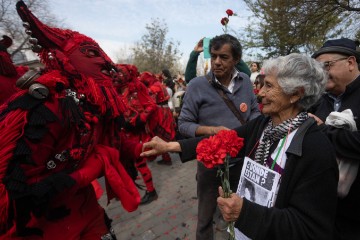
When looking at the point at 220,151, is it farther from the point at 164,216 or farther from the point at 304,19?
the point at 304,19

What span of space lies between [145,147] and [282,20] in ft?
38.9

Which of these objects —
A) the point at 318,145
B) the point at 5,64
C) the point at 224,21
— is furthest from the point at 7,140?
the point at 224,21

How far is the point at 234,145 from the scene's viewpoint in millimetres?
1505

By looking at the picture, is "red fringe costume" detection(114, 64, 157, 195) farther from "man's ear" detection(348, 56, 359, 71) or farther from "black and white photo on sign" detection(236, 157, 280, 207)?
"man's ear" detection(348, 56, 359, 71)

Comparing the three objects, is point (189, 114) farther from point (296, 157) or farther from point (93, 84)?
point (296, 157)

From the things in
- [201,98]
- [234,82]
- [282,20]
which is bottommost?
[201,98]

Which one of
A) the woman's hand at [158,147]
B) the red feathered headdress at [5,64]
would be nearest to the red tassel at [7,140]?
the woman's hand at [158,147]

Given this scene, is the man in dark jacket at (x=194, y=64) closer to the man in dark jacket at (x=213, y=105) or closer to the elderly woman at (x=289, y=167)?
the man in dark jacket at (x=213, y=105)

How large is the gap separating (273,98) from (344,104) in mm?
831

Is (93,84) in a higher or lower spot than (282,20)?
lower

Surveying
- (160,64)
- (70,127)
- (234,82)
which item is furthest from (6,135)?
(160,64)

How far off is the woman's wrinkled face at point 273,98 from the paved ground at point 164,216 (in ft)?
7.92

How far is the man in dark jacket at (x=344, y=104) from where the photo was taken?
1.73 metres

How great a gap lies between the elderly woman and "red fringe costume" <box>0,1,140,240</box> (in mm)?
920
